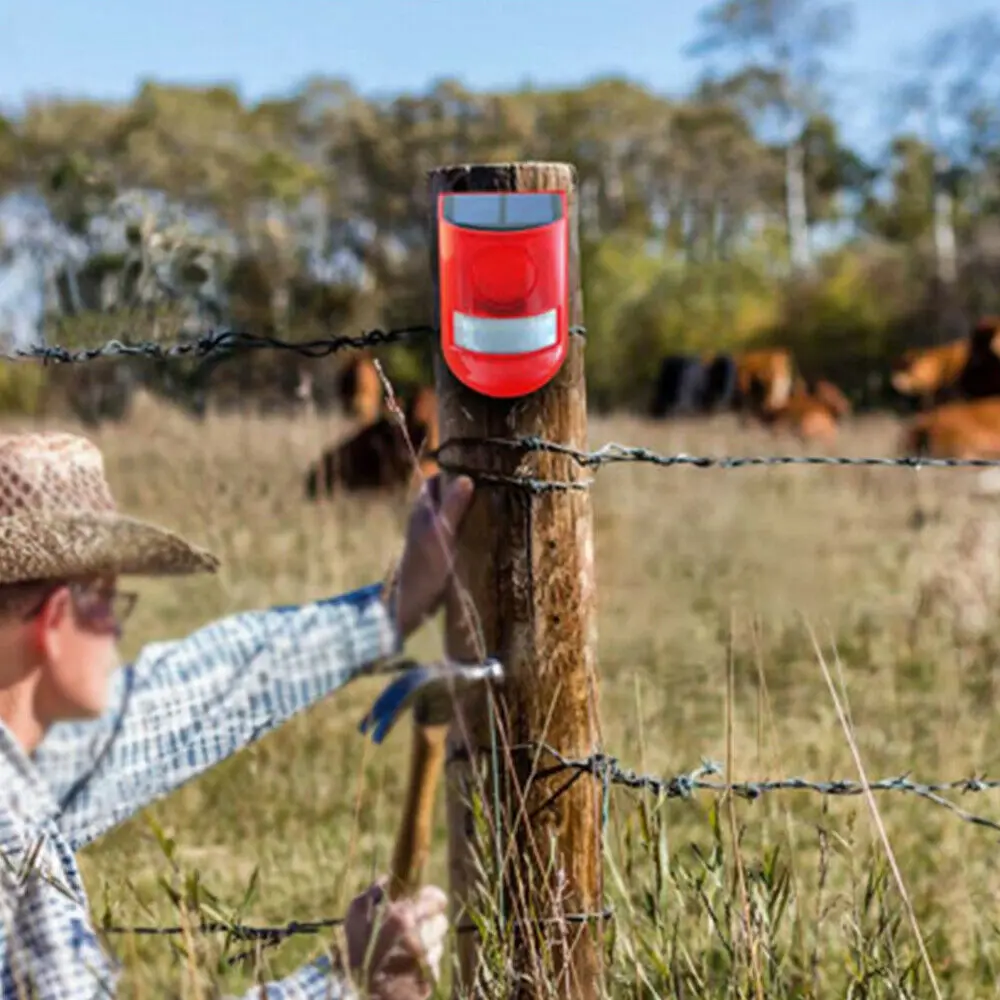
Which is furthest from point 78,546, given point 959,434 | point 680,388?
point 680,388

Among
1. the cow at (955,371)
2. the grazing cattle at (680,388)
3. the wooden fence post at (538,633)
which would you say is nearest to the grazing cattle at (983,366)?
the cow at (955,371)

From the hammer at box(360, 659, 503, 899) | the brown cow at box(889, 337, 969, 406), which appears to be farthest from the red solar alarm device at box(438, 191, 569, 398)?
the brown cow at box(889, 337, 969, 406)

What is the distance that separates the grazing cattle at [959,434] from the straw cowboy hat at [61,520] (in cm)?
719

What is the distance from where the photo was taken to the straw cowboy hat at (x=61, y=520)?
5.65 ft

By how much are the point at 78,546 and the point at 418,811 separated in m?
0.62

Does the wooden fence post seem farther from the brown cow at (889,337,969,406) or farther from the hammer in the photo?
the brown cow at (889,337,969,406)

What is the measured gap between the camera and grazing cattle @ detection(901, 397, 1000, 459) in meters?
8.63

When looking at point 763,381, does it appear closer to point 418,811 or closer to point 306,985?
point 418,811

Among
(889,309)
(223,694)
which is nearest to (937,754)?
(223,694)

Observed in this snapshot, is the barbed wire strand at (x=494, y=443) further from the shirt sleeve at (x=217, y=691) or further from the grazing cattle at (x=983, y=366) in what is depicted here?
the grazing cattle at (x=983, y=366)

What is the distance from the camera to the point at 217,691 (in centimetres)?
215

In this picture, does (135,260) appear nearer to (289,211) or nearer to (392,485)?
(392,485)

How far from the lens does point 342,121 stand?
52.6 metres

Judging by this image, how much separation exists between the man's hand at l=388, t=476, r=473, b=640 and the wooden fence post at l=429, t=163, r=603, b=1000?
7cm
